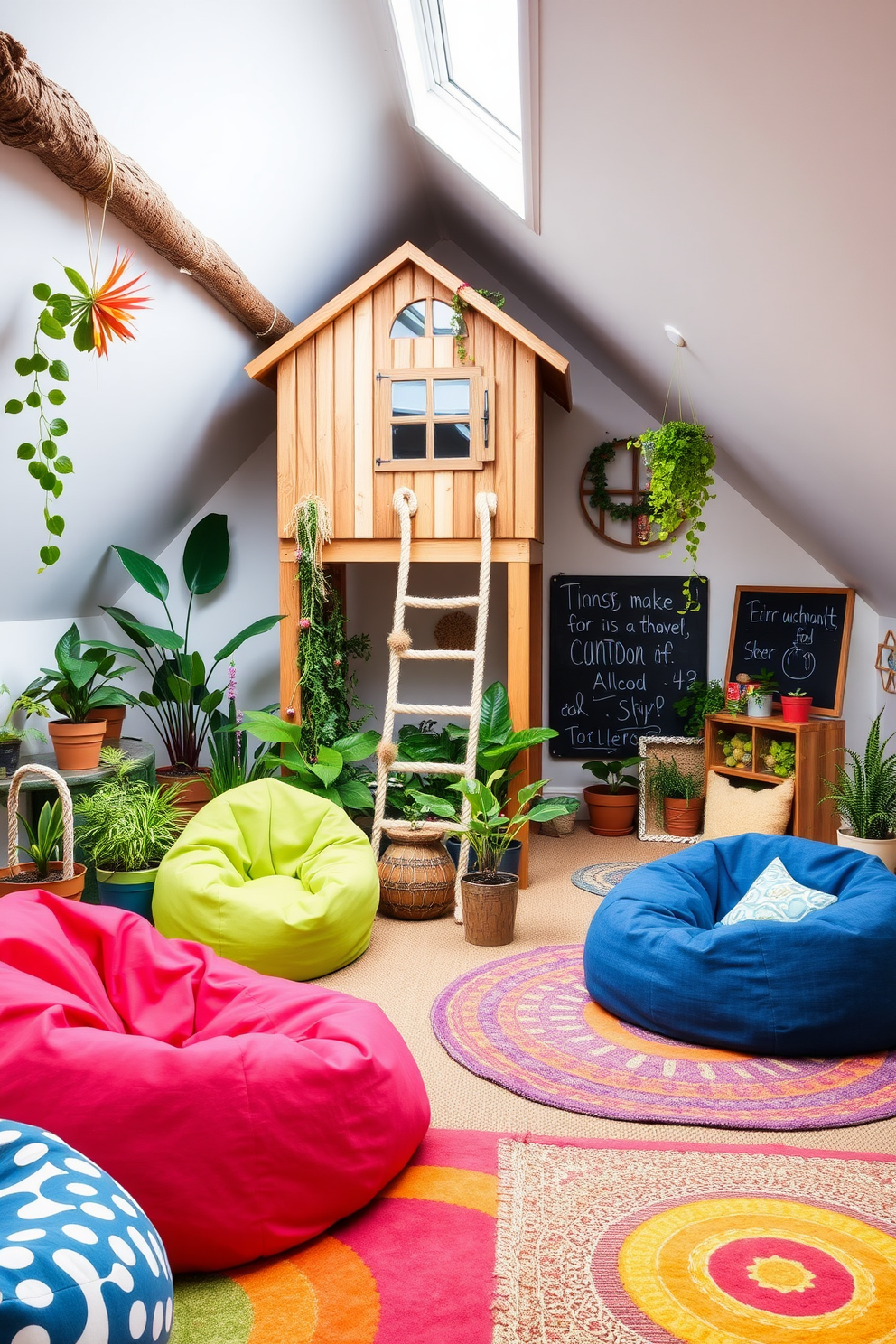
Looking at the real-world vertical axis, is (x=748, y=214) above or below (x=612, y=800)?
above

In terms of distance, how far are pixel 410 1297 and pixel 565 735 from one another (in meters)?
4.37

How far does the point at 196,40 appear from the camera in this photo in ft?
9.73

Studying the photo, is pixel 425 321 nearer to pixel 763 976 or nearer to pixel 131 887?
Result: pixel 131 887

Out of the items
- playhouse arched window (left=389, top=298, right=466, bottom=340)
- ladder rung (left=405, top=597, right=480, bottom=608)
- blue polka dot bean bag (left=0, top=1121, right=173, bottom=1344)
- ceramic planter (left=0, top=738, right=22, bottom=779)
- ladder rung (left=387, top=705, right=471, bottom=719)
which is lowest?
blue polka dot bean bag (left=0, top=1121, right=173, bottom=1344)

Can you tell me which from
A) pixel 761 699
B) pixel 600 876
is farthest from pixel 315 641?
pixel 761 699

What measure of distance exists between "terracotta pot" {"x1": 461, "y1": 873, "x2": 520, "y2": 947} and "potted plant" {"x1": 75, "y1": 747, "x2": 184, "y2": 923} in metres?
1.14

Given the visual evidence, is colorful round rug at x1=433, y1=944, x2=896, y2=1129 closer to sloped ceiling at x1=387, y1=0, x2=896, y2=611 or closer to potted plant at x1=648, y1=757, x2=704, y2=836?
sloped ceiling at x1=387, y1=0, x2=896, y2=611

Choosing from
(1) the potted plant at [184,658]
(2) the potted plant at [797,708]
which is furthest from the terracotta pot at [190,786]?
(2) the potted plant at [797,708]

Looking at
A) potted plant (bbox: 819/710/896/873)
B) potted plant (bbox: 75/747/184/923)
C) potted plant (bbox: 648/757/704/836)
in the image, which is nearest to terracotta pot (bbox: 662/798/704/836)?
potted plant (bbox: 648/757/704/836)

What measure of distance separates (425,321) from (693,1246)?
3.86 m

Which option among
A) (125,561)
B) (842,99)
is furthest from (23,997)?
(125,561)

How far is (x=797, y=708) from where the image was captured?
→ 517 centimetres

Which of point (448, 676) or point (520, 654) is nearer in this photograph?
point (520, 654)

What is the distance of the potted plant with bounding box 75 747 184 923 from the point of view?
12.5ft
